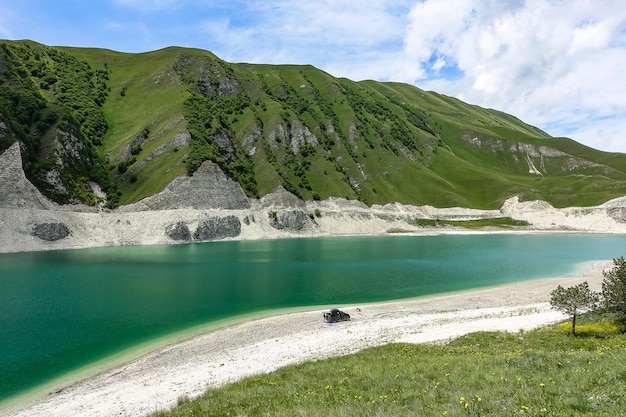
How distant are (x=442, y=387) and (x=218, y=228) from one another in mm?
132528

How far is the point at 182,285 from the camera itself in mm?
60406

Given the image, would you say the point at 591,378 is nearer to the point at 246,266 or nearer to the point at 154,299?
the point at 154,299

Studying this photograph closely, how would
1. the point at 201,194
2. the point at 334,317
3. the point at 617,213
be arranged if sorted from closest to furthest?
the point at 334,317 < the point at 201,194 < the point at 617,213

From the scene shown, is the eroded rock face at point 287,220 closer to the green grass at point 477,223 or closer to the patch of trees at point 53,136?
the patch of trees at point 53,136

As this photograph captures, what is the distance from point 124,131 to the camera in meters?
184

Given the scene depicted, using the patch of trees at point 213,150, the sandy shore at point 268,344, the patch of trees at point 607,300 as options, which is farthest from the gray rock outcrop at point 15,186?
the patch of trees at point 607,300

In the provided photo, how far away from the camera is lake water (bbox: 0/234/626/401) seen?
3491 centimetres

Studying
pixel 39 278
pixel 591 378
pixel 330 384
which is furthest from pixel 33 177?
pixel 591 378

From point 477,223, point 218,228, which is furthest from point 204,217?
point 477,223

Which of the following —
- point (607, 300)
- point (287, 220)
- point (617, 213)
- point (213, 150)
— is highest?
point (213, 150)

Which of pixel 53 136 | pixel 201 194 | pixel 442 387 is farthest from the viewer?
pixel 201 194

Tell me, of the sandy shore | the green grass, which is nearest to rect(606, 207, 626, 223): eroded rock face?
the green grass

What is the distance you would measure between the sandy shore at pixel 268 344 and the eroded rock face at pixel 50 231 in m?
97.3

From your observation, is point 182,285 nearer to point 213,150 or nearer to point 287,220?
point 287,220
